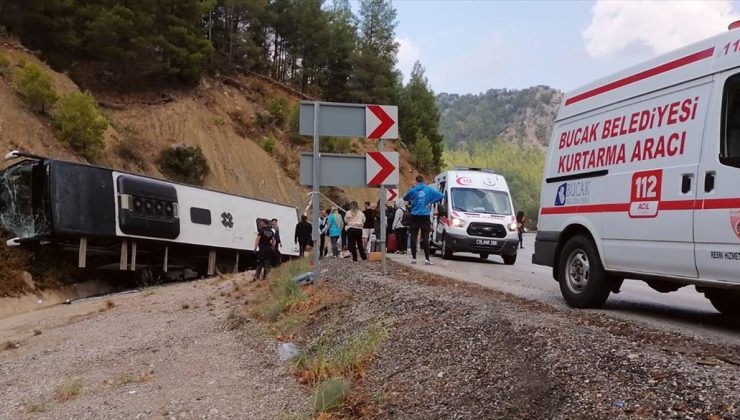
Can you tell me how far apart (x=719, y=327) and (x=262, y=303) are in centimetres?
646

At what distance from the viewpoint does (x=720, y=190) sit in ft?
18.6

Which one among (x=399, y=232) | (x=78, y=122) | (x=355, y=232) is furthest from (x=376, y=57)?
(x=355, y=232)

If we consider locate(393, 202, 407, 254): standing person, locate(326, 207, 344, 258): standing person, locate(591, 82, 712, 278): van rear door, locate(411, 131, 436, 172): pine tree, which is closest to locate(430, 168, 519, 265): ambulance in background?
locate(393, 202, 407, 254): standing person

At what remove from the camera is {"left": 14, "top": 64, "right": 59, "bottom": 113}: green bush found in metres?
26.0

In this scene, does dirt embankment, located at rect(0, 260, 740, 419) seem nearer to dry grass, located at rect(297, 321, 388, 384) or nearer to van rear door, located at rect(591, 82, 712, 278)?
dry grass, located at rect(297, 321, 388, 384)

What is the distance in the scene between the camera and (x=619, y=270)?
698 centimetres

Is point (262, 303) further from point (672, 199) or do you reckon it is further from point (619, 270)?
point (672, 199)

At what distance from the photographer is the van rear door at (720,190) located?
5539 millimetres

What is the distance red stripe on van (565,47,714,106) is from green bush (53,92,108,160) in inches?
914

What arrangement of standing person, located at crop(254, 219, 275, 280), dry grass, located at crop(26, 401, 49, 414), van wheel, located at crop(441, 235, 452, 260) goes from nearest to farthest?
1. dry grass, located at crop(26, 401, 49, 414)
2. standing person, located at crop(254, 219, 275, 280)
3. van wheel, located at crop(441, 235, 452, 260)

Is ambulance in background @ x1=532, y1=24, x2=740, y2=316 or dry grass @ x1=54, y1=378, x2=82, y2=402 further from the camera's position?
dry grass @ x1=54, y1=378, x2=82, y2=402

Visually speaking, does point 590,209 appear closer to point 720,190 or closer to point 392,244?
point 720,190

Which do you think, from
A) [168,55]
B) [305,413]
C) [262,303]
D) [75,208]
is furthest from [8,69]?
[305,413]

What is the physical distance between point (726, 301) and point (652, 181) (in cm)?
208
